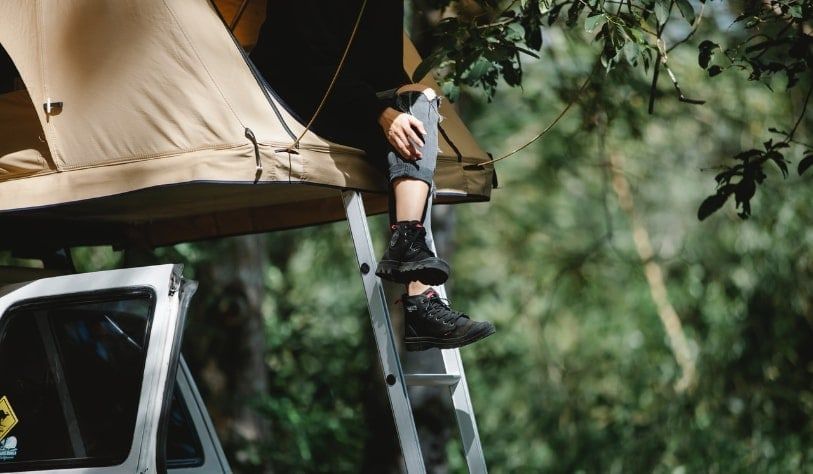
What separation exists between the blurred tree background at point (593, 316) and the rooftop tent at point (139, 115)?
5.19 ft

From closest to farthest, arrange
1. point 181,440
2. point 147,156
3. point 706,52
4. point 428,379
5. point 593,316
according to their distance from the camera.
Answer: point 147,156 → point 428,379 → point 706,52 → point 181,440 → point 593,316

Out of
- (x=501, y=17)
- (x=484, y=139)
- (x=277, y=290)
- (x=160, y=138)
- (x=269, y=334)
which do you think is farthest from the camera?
(x=484, y=139)

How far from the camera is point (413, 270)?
3439 millimetres

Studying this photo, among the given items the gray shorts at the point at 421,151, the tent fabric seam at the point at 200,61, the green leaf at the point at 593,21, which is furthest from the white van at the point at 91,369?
the green leaf at the point at 593,21

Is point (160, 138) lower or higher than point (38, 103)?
lower

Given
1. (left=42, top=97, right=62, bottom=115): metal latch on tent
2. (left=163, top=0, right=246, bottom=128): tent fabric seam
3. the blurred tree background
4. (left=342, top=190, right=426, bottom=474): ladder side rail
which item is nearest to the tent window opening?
(left=42, top=97, right=62, bottom=115): metal latch on tent

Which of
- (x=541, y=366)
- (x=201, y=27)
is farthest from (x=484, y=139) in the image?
(x=201, y=27)

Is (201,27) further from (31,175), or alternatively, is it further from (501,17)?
(501,17)

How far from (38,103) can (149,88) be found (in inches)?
17.8

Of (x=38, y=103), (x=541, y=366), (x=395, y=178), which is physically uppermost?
(x=38, y=103)

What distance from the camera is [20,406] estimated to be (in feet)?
12.5

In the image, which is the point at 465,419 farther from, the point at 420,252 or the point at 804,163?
the point at 804,163

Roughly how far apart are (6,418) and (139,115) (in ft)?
4.11

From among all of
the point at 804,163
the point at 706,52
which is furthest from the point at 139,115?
the point at 804,163
